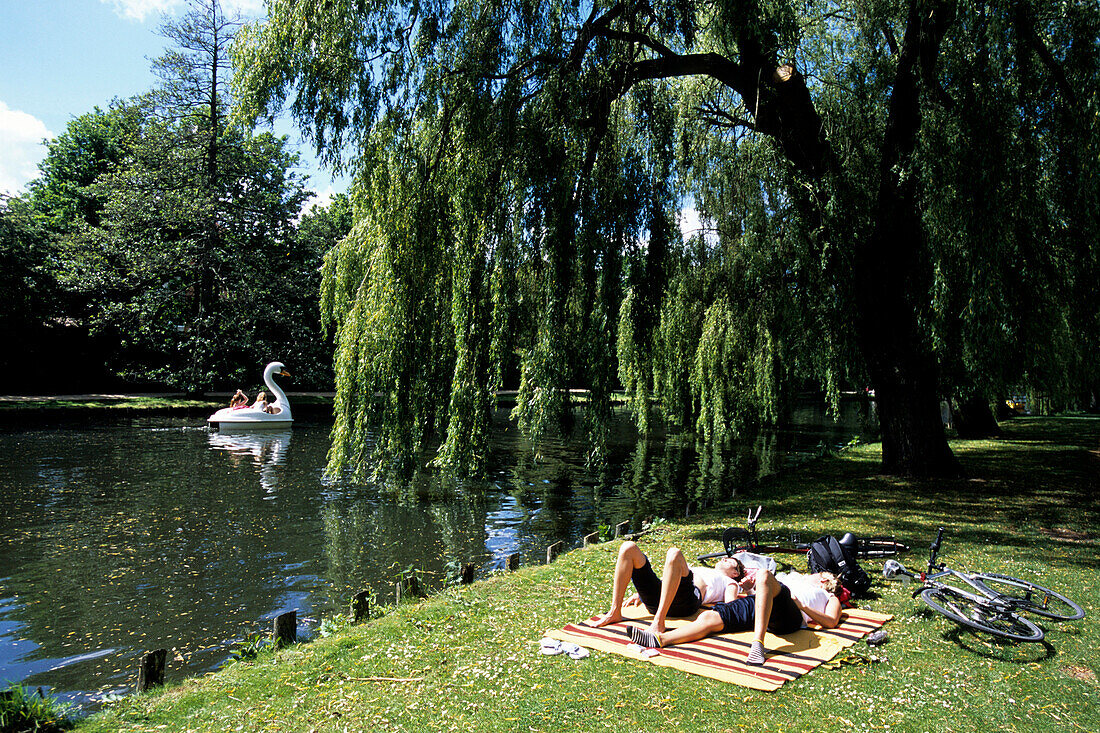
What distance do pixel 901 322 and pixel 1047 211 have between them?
2.82 metres

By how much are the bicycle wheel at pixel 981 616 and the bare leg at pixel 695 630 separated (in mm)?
1814

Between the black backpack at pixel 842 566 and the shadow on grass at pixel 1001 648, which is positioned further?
the black backpack at pixel 842 566

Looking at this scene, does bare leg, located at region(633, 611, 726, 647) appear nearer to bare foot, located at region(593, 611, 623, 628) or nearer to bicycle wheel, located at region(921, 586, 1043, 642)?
bare foot, located at region(593, 611, 623, 628)

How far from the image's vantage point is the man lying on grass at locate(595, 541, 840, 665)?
510 cm

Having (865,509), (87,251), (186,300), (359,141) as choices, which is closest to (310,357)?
(186,300)

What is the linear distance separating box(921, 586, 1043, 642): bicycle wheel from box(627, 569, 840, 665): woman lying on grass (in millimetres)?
912

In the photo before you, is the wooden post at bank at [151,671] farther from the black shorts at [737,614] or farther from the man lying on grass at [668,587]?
the black shorts at [737,614]

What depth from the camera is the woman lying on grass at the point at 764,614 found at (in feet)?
16.6

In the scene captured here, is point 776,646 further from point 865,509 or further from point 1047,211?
point 1047,211

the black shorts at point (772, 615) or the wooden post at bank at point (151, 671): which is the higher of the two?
the black shorts at point (772, 615)

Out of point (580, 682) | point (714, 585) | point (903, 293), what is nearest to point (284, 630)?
point (580, 682)

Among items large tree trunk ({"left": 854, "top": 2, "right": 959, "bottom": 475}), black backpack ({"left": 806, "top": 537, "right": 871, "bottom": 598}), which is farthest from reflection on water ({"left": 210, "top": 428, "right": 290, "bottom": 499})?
large tree trunk ({"left": 854, "top": 2, "right": 959, "bottom": 475})

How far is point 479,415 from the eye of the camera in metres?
8.41

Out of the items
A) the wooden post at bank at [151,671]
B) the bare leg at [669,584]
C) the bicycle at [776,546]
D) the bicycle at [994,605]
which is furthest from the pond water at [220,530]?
the bicycle at [994,605]
